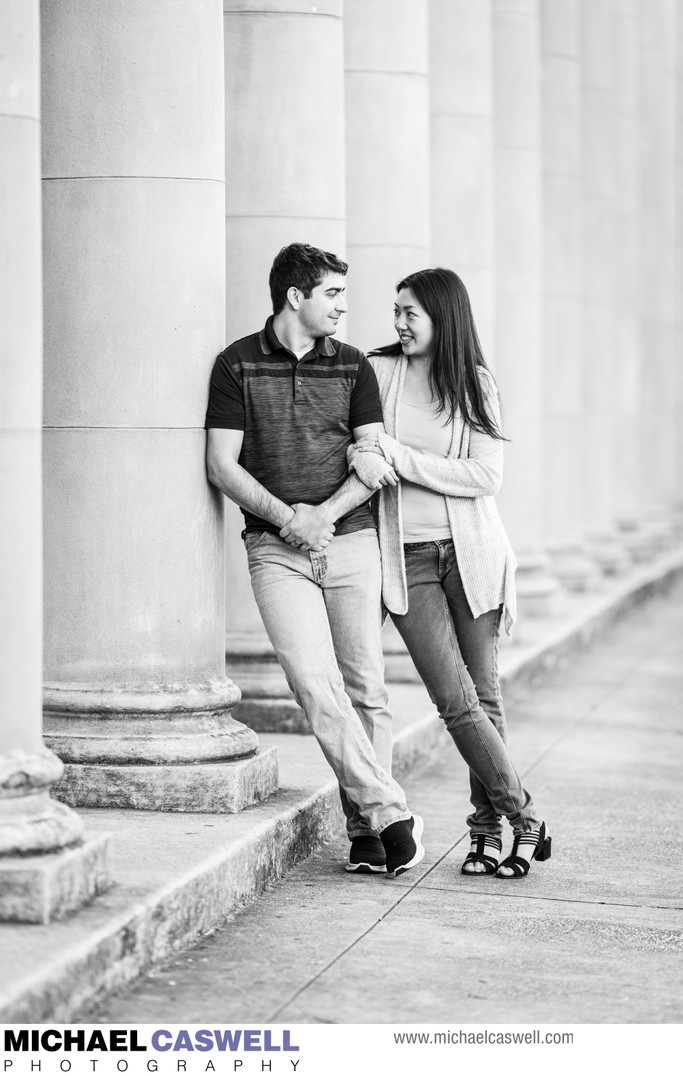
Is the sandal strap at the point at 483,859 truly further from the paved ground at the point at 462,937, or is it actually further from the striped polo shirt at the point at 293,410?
the striped polo shirt at the point at 293,410

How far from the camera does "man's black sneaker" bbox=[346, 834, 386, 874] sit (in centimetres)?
732

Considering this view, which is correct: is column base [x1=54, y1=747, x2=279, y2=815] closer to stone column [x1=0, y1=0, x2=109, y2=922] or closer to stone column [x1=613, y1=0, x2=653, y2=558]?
stone column [x1=0, y1=0, x2=109, y2=922]

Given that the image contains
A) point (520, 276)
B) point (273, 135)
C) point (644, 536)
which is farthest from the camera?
point (644, 536)

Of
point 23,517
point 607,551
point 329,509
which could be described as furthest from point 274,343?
point 607,551

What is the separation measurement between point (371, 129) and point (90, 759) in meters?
5.48

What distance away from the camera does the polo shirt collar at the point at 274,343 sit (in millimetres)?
7152

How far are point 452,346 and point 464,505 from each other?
64cm

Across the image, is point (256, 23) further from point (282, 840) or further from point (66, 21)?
point (282, 840)

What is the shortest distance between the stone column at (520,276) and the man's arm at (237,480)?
8.77 meters

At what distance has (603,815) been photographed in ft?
29.3

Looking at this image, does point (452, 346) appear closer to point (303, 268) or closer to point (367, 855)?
point (303, 268)

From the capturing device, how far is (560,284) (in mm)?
18719
